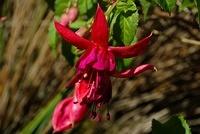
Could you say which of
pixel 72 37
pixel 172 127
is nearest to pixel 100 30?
pixel 72 37

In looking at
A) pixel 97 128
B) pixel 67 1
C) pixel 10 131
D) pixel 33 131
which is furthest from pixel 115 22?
pixel 10 131

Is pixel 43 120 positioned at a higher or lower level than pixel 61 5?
lower

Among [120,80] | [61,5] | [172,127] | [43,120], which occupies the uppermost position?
[61,5]

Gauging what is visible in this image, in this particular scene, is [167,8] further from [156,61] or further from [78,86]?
[156,61]

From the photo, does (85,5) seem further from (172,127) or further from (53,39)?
(172,127)

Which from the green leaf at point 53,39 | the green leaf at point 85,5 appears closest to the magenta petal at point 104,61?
the green leaf at point 85,5
